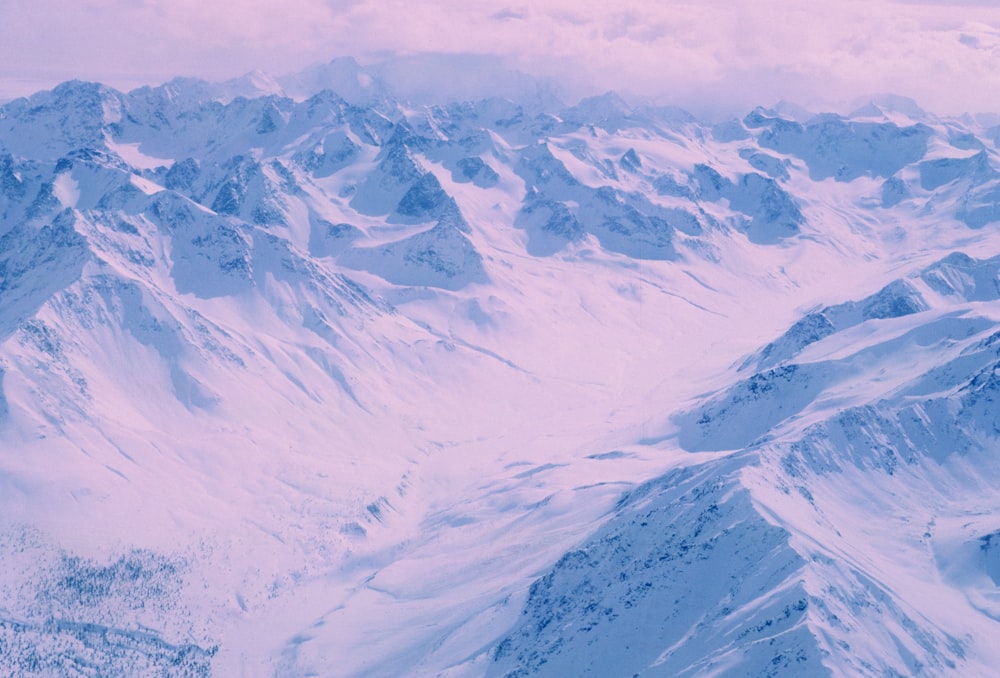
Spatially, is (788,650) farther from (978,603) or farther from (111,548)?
(111,548)

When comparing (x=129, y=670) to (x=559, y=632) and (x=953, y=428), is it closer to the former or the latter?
(x=559, y=632)

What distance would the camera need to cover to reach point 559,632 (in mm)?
139250

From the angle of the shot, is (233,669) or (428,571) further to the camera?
(428,571)

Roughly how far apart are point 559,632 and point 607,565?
13.5 m

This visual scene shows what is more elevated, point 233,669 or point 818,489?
point 818,489

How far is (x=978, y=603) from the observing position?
449 ft

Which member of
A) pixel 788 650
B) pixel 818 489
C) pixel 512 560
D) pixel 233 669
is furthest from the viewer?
pixel 512 560

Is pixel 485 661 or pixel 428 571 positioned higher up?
pixel 485 661

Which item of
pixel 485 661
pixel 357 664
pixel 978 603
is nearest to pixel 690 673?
pixel 485 661

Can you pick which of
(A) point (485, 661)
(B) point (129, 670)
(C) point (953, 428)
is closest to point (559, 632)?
Result: (A) point (485, 661)

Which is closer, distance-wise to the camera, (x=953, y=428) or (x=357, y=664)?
(x=357, y=664)

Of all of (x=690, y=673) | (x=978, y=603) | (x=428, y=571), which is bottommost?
(x=428, y=571)

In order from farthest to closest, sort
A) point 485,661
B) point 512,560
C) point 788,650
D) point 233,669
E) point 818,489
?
point 512,560 → point 233,669 → point 818,489 → point 485,661 → point 788,650

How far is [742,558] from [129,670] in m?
102
